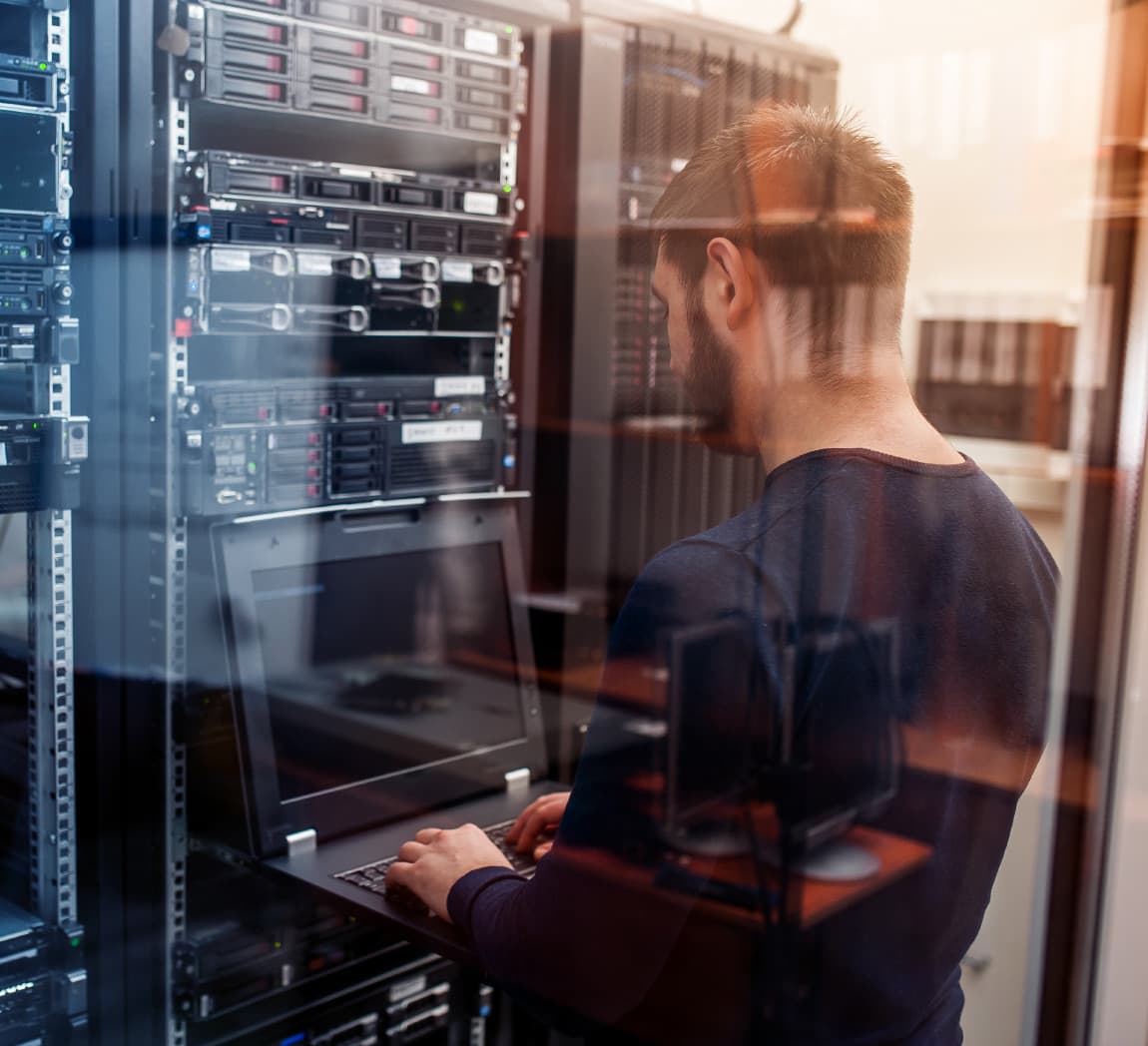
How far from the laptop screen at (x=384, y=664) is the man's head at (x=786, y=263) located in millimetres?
654

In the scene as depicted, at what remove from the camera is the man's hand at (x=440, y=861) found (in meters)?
1.36

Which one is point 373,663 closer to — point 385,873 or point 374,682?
point 374,682

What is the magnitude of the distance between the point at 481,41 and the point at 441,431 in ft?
1.79

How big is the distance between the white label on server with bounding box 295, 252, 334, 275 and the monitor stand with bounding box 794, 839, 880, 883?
0.95 meters

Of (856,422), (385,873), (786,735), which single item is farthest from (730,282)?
(385,873)

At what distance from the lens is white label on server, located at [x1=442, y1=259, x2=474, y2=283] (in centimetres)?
185

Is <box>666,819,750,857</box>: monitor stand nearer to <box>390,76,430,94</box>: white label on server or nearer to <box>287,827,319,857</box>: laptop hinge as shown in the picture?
<box>287,827,319,857</box>: laptop hinge

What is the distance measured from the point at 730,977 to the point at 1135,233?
55.3 inches

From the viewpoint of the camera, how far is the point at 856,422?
1.16 metres

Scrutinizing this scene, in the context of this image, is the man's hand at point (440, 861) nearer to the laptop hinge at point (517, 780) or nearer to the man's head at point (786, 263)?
the laptop hinge at point (517, 780)

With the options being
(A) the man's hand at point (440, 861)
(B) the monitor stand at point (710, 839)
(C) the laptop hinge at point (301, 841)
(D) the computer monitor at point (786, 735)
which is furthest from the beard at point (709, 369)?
(C) the laptop hinge at point (301, 841)

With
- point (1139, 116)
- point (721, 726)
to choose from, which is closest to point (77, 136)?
point (721, 726)

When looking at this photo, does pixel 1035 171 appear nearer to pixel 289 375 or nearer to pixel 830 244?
pixel 830 244

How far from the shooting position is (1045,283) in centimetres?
207
